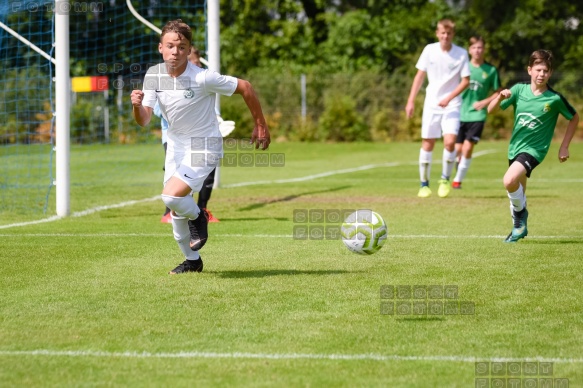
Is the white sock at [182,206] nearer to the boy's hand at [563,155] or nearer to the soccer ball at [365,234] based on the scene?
the soccer ball at [365,234]

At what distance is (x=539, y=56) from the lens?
29.9 ft

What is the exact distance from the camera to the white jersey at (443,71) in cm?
1399

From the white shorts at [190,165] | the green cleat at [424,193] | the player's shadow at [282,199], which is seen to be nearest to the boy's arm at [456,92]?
the green cleat at [424,193]

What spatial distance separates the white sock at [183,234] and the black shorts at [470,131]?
8861 mm

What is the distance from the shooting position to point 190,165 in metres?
7.38

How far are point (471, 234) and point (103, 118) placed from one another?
24.1m

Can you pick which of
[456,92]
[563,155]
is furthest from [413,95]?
[563,155]

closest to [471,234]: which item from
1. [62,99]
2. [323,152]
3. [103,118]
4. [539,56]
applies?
[539,56]

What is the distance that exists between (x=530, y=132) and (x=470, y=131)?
6.28 meters

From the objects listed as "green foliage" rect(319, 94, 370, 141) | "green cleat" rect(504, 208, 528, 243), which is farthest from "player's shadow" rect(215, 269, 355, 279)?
"green foliage" rect(319, 94, 370, 141)

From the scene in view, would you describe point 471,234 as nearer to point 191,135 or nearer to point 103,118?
point 191,135

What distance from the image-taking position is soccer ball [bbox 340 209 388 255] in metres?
7.64

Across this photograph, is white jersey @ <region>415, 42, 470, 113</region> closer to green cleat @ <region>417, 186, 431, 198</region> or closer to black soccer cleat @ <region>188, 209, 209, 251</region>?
green cleat @ <region>417, 186, 431, 198</region>

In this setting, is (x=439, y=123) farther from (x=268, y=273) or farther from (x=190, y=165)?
(x=190, y=165)
